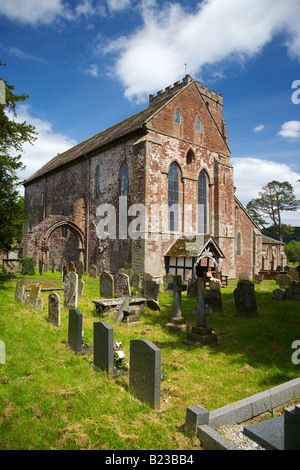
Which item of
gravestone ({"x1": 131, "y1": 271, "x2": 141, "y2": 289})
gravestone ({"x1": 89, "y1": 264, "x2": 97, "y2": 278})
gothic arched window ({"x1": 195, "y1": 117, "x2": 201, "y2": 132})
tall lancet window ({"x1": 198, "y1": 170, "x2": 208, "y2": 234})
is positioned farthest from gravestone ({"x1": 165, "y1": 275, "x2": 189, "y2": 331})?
gothic arched window ({"x1": 195, "y1": 117, "x2": 201, "y2": 132})

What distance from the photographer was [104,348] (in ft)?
17.9

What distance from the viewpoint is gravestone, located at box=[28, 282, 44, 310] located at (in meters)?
9.98

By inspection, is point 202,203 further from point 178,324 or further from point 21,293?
point 21,293

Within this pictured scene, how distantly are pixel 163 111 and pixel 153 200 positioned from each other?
618 cm

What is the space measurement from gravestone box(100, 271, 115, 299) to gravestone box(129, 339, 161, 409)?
7013 millimetres

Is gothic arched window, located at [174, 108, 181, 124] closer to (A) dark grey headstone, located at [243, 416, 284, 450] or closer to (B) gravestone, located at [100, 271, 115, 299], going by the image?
(B) gravestone, located at [100, 271, 115, 299]

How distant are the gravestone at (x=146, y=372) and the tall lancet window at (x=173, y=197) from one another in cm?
1554

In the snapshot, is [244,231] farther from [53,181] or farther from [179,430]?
[179,430]

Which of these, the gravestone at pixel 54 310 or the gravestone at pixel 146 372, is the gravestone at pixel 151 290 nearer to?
the gravestone at pixel 54 310

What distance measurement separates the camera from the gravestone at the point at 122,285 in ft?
37.6

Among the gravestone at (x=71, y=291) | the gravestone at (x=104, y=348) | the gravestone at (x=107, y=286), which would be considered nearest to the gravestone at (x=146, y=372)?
the gravestone at (x=104, y=348)

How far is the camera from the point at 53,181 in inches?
1211

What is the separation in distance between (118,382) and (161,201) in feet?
48.7
